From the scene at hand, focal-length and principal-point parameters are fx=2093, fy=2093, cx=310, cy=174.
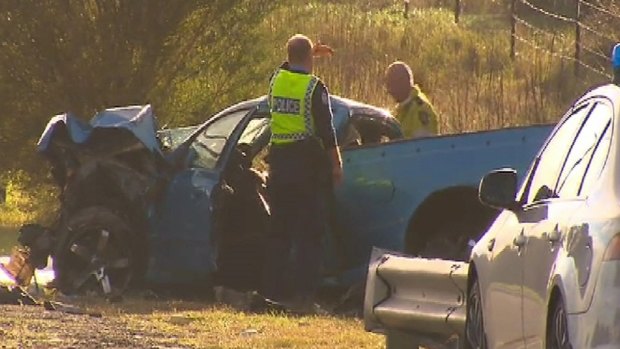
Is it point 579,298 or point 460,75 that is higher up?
point 579,298

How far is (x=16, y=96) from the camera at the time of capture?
83.4ft

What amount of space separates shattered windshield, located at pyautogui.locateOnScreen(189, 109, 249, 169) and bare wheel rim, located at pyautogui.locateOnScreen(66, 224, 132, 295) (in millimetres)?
801

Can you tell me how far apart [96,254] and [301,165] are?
1753 mm

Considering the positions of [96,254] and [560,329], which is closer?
[560,329]

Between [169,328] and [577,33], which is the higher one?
[169,328]

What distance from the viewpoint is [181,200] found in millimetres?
14789

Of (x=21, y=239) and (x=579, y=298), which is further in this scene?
(x=21, y=239)

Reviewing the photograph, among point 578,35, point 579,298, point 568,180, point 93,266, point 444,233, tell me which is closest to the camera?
point 579,298

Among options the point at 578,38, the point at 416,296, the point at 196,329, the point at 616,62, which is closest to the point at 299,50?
the point at 196,329

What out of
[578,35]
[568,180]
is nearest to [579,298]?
[568,180]

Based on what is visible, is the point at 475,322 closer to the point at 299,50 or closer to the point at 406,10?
the point at 299,50

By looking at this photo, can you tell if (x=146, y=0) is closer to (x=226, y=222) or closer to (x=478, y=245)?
(x=226, y=222)

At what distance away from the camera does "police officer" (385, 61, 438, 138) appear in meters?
15.1

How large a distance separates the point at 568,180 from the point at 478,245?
143cm
